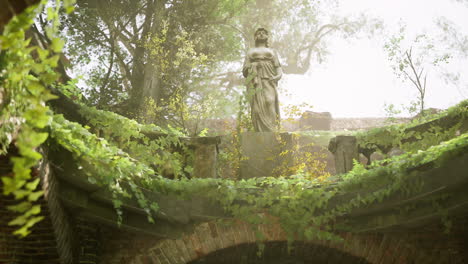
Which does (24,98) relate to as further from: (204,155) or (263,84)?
(263,84)

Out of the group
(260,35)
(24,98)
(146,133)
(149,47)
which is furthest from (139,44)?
(24,98)

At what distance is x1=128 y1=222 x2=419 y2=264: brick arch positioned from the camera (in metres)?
4.87

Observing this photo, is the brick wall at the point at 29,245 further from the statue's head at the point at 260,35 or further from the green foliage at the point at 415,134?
the statue's head at the point at 260,35

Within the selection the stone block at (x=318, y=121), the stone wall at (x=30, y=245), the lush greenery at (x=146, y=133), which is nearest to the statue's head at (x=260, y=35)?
the lush greenery at (x=146, y=133)

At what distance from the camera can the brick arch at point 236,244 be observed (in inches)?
192

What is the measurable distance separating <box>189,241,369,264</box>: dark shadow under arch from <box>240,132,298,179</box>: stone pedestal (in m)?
1.38

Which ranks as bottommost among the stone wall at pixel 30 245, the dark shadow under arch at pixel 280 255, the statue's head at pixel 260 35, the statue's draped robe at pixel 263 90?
the dark shadow under arch at pixel 280 255

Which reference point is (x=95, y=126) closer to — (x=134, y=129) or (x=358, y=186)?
(x=134, y=129)

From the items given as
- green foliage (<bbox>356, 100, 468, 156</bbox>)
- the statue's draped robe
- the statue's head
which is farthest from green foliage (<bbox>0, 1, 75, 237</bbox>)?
the statue's head

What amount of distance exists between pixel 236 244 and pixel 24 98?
3.18 meters

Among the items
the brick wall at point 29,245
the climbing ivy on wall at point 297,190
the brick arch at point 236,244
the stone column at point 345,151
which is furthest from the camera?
the stone column at point 345,151

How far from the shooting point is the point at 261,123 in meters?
6.96

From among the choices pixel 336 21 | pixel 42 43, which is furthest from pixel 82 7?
pixel 336 21

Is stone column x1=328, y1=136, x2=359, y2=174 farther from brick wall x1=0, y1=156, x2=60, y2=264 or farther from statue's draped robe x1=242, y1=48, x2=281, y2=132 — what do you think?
brick wall x1=0, y1=156, x2=60, y2=264
